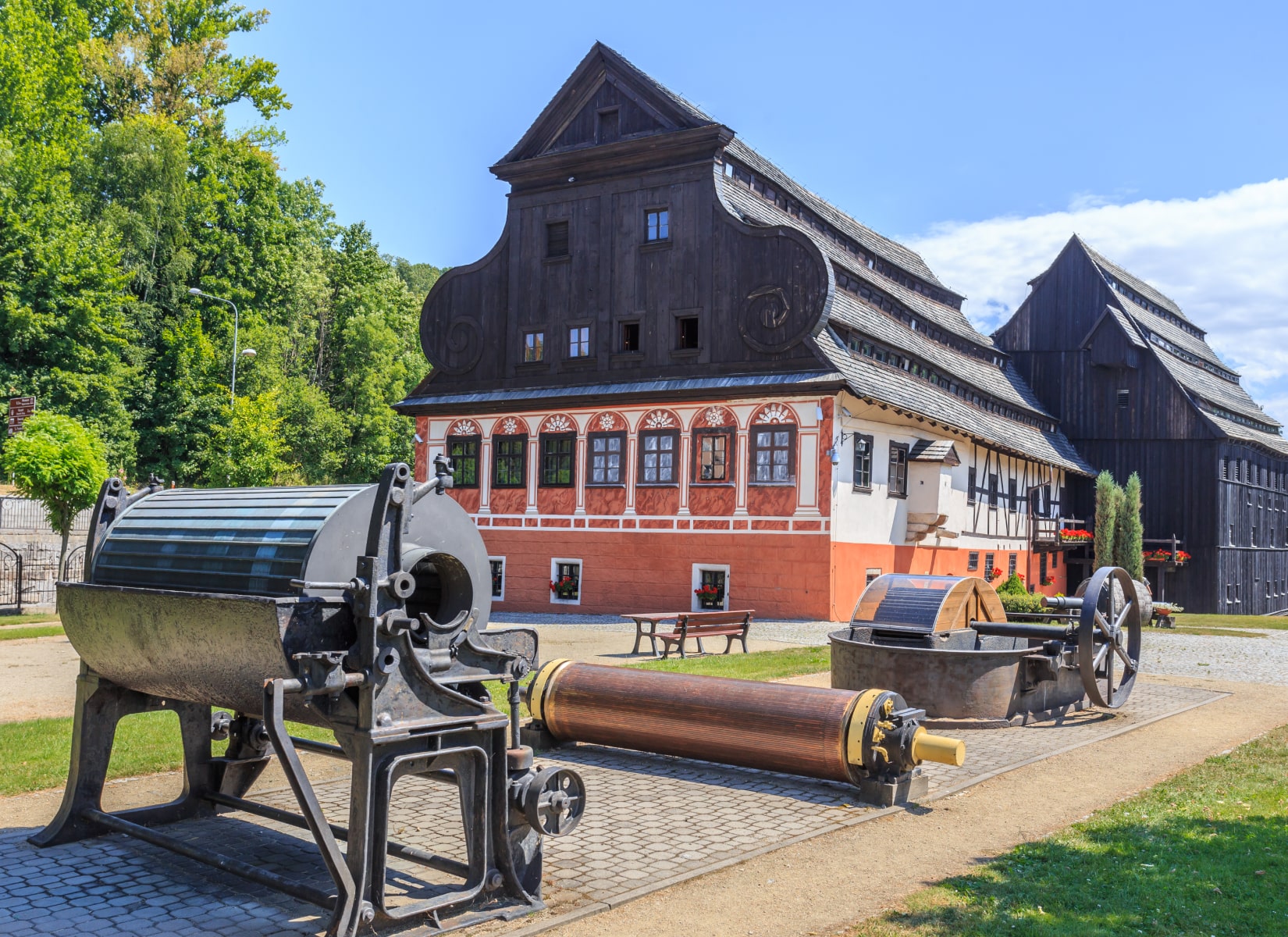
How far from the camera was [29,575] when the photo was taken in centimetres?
2711

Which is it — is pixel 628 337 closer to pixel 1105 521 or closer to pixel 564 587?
pixel 564 587

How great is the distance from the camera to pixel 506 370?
31078mm

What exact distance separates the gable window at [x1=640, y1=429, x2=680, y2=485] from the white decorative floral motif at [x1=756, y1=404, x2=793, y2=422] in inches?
89.0

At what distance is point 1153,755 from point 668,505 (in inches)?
703

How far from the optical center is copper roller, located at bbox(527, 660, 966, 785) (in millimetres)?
8250

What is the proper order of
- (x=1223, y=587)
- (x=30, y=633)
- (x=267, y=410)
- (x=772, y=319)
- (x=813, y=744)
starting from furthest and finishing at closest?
(x=1223, y=587), (x=267, y=410), (x=772, y=319), (x=30, y=633), (x=813, y=744)

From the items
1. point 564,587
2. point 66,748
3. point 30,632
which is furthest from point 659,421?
point 66,748

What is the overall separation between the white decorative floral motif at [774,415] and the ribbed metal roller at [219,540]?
20.4 m

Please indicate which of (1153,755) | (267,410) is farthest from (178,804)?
(267,410)

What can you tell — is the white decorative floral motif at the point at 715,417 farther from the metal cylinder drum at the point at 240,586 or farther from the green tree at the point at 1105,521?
the metal cylinder drum at the point at 240,586

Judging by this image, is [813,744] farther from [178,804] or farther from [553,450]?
[553,450]

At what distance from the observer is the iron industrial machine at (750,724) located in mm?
8258

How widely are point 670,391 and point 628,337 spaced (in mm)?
2494

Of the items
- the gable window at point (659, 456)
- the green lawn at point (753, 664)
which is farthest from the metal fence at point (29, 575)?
the green lawn at point (753, 664)
